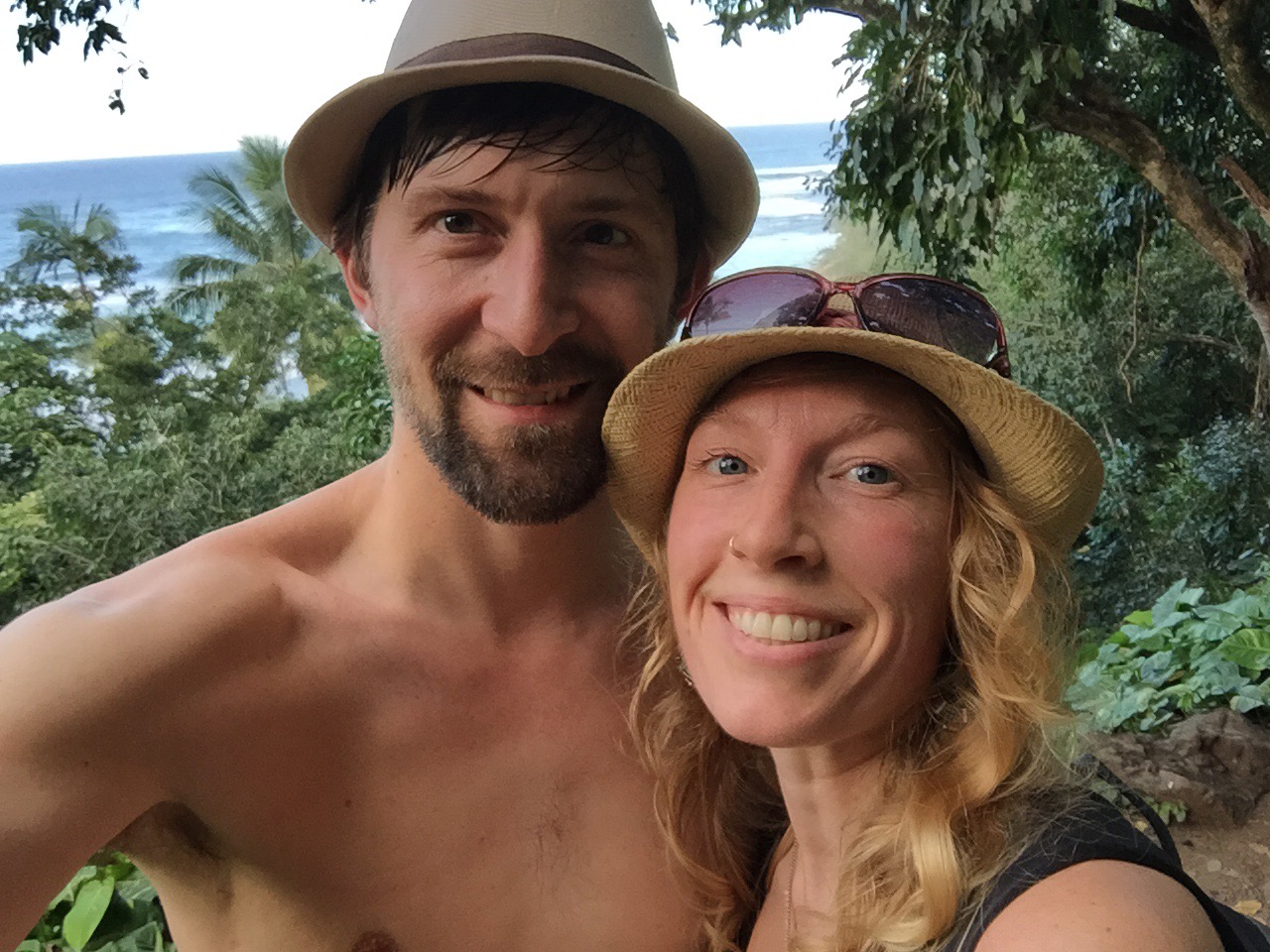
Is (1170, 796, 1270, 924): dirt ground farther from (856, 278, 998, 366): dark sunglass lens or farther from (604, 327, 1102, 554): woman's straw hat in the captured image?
(856, 278, 998, 366): dark sunglass lens

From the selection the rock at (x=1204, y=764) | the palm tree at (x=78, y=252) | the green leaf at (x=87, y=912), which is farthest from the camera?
the palm tree at (x=78, y=252)

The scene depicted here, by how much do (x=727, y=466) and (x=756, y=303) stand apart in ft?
0.58

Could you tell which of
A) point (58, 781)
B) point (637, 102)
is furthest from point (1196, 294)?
point (58, 781)

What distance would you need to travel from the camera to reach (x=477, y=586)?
4.96 feet

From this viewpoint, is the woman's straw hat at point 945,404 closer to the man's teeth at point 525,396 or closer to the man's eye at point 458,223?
the man's teeth at point 525,396

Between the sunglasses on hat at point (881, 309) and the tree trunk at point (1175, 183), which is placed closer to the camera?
the sunglasses on hat at point (881, 309)

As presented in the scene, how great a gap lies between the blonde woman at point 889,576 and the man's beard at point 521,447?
0.85ft

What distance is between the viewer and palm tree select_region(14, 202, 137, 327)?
38.4ft

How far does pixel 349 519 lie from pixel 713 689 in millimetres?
707

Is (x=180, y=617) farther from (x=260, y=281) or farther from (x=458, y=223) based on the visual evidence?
(x=260, y=281)

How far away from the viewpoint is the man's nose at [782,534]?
3.26 feet

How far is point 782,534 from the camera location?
0.99m

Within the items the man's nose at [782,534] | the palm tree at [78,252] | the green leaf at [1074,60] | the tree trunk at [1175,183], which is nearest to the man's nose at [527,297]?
the man's nose at [782,534]

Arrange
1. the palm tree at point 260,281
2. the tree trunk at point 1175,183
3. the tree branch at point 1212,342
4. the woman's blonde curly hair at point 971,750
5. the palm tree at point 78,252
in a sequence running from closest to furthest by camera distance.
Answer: the woman's blonde curly hair at point 971,750 < the tree trunk at point 1175,183 < the tree branch at point 1212,342 < the palm tree at point 78,252 < the palm tree at point 260,281
